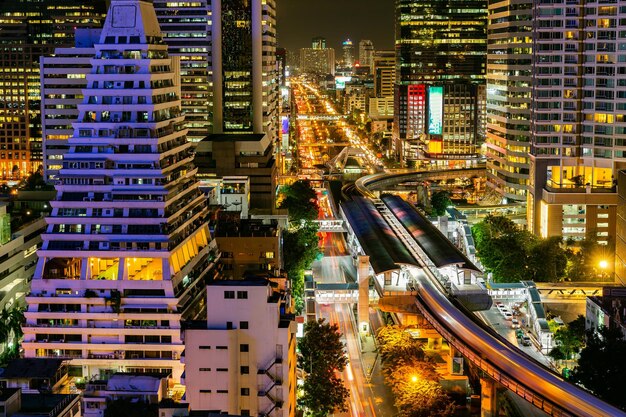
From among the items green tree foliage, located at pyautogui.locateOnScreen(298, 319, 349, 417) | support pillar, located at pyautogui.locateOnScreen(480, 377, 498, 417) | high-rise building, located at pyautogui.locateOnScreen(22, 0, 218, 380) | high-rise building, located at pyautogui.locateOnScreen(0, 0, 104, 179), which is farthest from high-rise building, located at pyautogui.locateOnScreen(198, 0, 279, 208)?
support pillar, located at pyautogui.locateOnScreen(480, 377, 498, 417)

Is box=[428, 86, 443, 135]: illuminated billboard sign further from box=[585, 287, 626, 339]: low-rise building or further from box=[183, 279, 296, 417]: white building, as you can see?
box=[183, 279, 296, 417]: white building

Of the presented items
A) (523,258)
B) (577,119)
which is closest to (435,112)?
(577,119)

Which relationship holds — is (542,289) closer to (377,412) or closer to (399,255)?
(399,255)

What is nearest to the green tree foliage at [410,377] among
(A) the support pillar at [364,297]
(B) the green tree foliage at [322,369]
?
(B) the green tree foliage at [322,369]

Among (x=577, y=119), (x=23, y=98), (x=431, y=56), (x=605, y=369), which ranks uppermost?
(x=431, y=56)

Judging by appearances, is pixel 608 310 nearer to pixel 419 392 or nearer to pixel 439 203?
pixel 419 392
